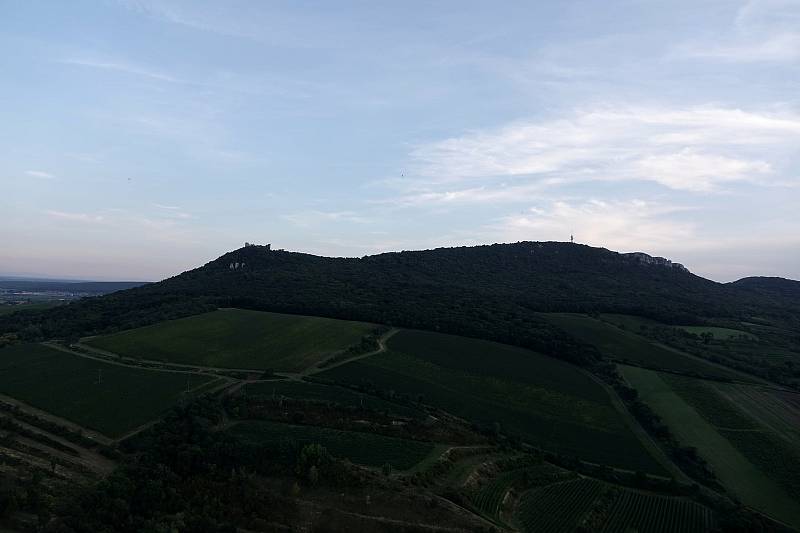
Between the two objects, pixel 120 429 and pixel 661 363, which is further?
pixel 661 363

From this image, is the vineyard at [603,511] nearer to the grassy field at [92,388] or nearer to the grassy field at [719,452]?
the grassy field at [719,452]

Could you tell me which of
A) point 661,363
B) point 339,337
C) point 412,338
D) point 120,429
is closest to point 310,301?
point 339,337

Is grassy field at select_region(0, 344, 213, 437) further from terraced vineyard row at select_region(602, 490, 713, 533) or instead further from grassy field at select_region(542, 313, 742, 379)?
grassy field at select_region(542, 313, 742, 379)

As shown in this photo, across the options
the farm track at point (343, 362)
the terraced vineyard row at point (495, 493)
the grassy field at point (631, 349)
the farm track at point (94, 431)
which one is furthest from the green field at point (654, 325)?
the farm track at point (94, 431)

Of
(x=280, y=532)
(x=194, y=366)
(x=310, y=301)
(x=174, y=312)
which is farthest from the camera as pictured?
(x=310, y=301)

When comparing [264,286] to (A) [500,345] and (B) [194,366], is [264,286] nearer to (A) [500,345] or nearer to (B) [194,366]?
(B) [194,366]

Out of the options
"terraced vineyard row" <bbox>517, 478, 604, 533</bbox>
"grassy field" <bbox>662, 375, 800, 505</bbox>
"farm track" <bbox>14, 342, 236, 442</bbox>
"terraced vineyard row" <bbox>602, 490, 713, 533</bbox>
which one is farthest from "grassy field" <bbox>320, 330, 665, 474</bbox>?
"farm track" <bbox>14, 342, 236, 442</bbox>

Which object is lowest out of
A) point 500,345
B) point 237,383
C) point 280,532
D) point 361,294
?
point 280,532
